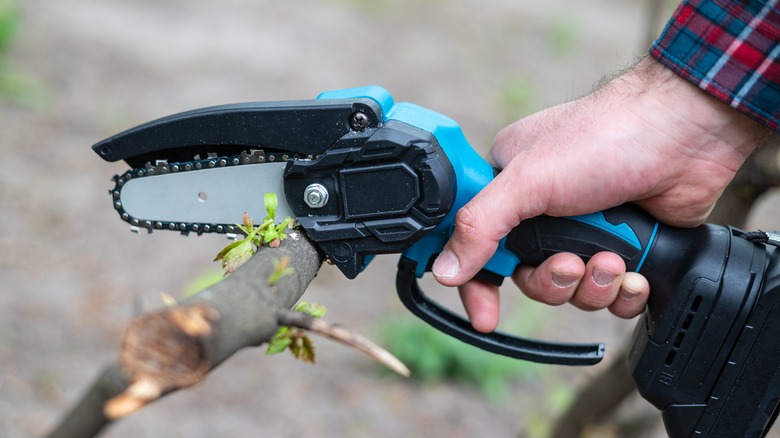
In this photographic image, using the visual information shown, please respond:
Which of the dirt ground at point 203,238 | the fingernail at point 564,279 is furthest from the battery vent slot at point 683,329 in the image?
the dirt ground at point 203,238

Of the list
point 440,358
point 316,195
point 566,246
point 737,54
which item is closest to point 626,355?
point 566,246

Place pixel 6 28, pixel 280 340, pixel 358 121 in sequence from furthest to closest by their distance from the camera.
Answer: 1. pixel 6 28
2. pixel 358 121
3. pixel 280 340

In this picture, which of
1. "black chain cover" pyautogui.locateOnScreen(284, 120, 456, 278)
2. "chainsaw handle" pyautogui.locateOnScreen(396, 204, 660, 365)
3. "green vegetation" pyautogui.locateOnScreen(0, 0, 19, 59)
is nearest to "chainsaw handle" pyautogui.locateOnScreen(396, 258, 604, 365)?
"chainsaw handle" pyautogui.locateOnScreen(396, 204, 660, 365)

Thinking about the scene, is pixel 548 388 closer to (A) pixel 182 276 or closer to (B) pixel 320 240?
(A) pixel 182 276

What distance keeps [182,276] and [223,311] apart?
3.08 m

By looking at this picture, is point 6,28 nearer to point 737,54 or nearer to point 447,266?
point 447,266

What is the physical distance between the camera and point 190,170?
5.18 ft

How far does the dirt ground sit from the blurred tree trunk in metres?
0.59

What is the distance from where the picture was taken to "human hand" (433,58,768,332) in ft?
5.21

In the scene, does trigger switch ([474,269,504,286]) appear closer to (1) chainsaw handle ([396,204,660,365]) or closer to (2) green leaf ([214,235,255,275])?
(1) chainsaw handle ([396,204,660,365])

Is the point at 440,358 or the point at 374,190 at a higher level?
the point at 374,190

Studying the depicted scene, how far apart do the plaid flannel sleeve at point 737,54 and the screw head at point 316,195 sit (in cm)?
82

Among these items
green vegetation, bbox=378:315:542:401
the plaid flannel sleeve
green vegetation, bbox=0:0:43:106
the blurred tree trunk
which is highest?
the plaid flannel sleeve

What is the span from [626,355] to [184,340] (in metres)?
1.92
